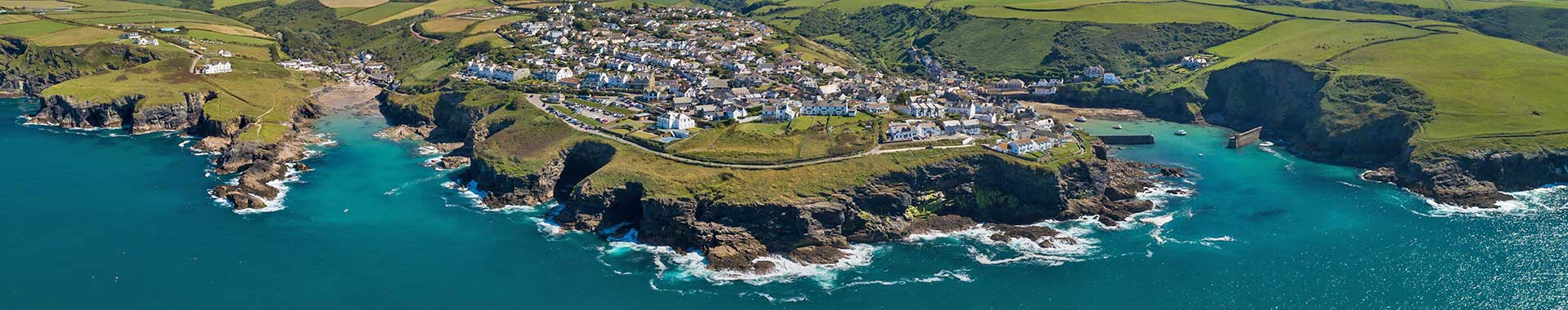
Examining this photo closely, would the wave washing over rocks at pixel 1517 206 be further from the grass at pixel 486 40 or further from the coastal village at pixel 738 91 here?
the grass at pixel 486 40

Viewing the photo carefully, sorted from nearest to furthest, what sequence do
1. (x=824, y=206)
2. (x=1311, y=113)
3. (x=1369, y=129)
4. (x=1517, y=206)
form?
(x=824, y=206), (x=1517, y=206), (x=1369, y=129), (x=1311, y=113)

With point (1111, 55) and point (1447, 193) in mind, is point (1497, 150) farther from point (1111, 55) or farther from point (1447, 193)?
point (1111, 55)

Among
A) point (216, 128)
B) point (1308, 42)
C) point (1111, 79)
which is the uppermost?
point (1308, 42)

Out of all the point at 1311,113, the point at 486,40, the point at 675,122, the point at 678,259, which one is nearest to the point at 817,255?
the point at 678,259

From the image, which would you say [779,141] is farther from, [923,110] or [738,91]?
[738,91]

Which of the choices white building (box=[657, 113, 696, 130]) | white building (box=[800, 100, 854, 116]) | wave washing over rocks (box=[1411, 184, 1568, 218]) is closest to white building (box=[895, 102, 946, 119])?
white building (box=[800, 100, 854, 116])

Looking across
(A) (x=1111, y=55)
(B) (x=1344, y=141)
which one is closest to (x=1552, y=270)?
(B) (x=1344, y=141)

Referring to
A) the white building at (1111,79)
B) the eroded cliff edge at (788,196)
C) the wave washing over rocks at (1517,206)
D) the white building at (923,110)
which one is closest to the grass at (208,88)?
the eroded cliff edge at (788,196)
